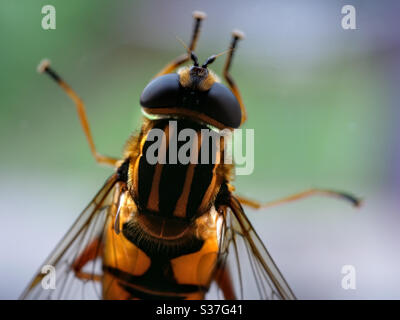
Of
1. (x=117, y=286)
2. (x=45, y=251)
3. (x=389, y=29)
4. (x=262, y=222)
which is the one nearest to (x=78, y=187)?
(x=45, y=251)

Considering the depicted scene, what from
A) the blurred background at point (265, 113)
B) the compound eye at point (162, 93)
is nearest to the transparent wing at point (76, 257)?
the compound eye at point (162, 93)

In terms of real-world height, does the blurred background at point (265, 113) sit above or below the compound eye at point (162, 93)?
above

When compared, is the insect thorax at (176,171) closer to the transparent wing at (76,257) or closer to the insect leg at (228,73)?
the transparent wing at (76,257)

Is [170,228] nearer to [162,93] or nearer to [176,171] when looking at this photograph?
[176,171]

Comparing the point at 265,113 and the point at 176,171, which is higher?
the point at 265,113

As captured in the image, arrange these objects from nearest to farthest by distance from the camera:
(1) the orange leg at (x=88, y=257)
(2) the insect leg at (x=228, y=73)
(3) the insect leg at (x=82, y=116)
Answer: (1) the orange leg at (x=88, y=257)
(2) the insect leg at (x=228, y=73)
(3) the insect leg at (x=82, y=116)

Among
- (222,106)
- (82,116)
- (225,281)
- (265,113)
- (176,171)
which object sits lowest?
(225,281)

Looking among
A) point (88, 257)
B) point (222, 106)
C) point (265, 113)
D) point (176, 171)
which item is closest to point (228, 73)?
point (222, 106)

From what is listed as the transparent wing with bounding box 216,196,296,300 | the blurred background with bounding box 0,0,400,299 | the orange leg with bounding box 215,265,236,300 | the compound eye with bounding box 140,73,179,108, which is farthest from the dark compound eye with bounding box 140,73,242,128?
the blurred background with bounding box 0,0,400,299
